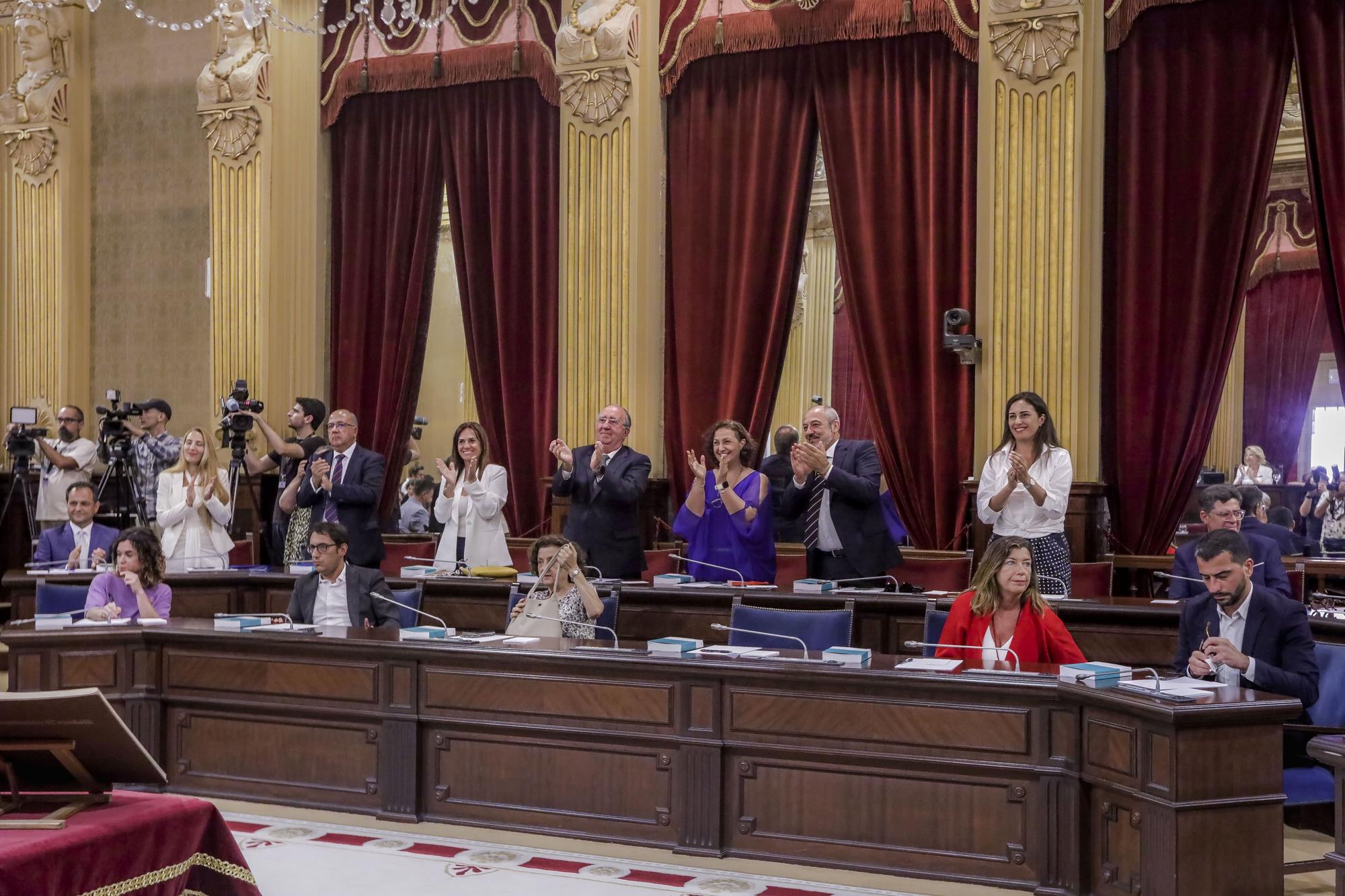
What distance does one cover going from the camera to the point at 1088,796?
4000 millimetres

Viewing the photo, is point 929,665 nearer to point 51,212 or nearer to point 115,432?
point 115,432

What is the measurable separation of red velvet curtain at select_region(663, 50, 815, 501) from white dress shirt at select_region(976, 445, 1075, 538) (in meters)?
2.01

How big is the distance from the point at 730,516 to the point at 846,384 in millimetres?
6627

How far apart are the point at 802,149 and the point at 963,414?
5.52 ft

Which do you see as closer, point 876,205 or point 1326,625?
point 1326,625

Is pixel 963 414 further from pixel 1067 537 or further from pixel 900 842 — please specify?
pixel 900 842

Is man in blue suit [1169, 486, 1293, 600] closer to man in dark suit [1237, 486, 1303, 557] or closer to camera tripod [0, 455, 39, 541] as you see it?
man in dark suit [1237, 486, 1303, 557]

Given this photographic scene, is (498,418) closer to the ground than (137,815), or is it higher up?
higher up

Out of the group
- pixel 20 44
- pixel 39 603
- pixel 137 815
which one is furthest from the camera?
pixel 20 44

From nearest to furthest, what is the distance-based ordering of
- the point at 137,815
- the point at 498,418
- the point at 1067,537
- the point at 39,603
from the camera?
1. the point at 137,815
2. the point at 39,603
3. the point at 1067,537
4. the point at 498,418

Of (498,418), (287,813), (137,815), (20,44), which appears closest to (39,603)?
(287,813)

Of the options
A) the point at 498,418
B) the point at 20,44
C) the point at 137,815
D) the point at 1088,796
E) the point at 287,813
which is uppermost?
the point at 20,44

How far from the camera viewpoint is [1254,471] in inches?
425

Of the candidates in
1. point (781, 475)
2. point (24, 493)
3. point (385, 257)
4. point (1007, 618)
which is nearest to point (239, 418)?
point (385, 257)
